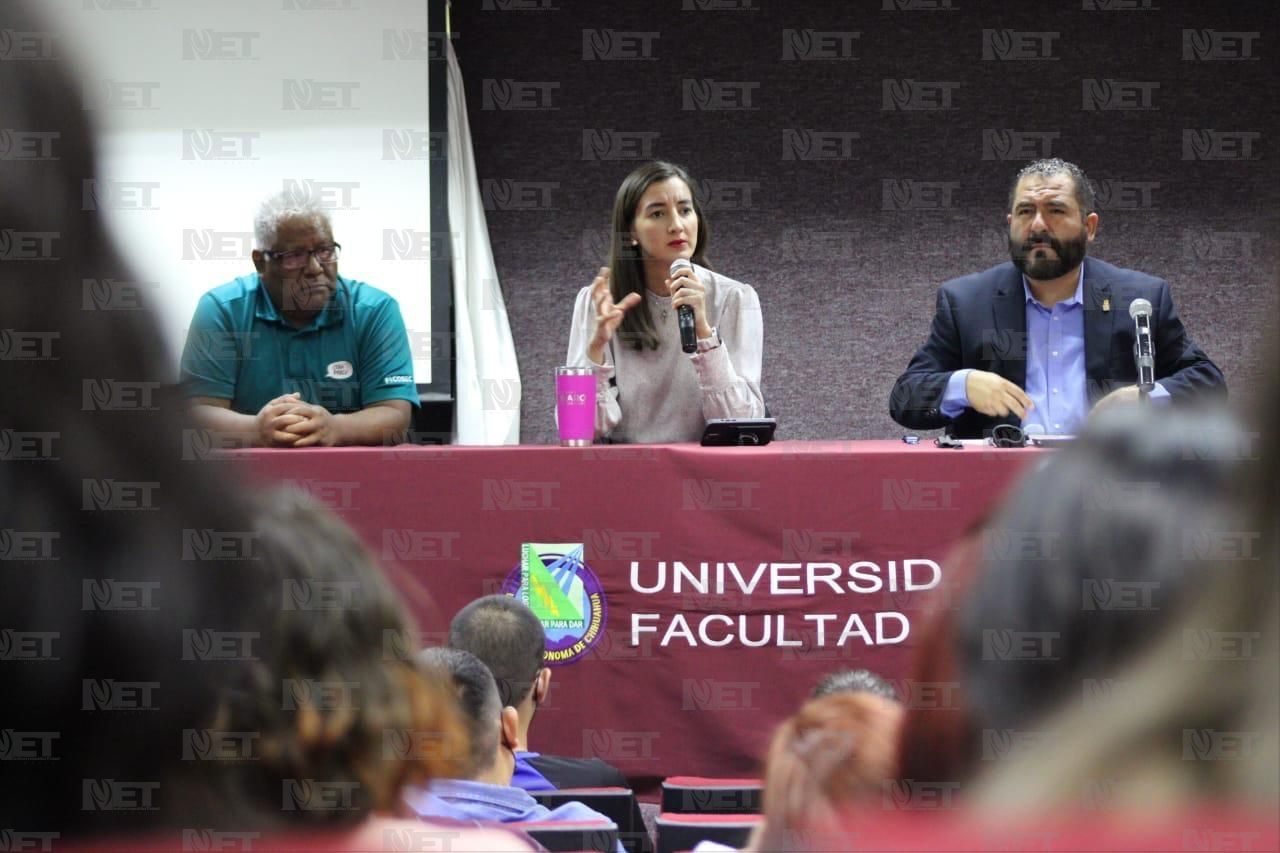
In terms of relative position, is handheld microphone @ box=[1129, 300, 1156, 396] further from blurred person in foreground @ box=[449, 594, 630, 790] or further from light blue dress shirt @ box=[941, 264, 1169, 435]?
blurred person in foreground @ box=[449, 594, 630, 790]

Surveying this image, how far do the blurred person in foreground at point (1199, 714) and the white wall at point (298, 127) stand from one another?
4193 mm

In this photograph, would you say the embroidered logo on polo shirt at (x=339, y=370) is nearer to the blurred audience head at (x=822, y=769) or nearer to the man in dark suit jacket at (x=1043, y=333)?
the man in dark suit jacket at (x=1043, y=333)

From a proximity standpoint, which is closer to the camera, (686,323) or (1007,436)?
(1007,436)

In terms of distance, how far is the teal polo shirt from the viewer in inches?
122

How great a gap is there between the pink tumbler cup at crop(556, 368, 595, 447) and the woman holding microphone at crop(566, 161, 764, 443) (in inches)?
6.4

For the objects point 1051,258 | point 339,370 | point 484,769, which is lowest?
point 484,769

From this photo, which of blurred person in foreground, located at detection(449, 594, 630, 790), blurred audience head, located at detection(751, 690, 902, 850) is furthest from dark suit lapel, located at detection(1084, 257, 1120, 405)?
blurred audience head, located at detection(751, 690, 902, 850)

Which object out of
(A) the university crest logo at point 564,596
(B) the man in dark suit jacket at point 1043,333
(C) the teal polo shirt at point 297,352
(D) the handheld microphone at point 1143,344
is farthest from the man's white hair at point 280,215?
(D) the handheld microphone at point 1143,344

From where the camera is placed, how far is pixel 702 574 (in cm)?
261

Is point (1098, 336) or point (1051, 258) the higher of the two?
point (1051, 258)

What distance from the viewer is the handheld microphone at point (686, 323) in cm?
293

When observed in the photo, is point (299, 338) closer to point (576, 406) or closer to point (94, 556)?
point (576, 406)

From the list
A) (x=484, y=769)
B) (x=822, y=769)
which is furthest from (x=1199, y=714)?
(x=484, y=769)

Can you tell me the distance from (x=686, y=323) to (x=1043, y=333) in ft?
3.18
